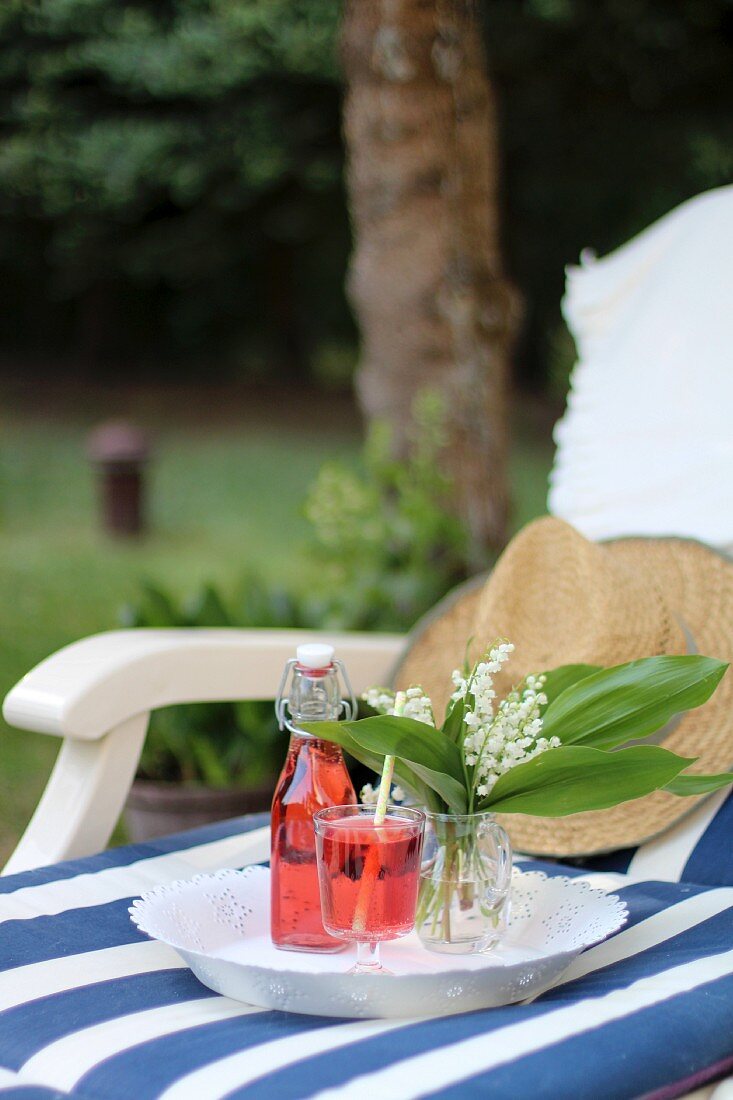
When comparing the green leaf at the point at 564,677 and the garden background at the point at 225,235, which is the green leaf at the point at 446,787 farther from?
the garden background at the point at 225,235

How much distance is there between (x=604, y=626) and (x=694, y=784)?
472 millimetres

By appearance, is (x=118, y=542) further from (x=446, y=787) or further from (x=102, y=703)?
(x=446, y=787)

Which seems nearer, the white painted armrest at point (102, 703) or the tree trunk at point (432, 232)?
the white painted armrest at point (102, 703)

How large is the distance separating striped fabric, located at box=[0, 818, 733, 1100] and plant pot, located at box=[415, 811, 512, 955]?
0.31 ft

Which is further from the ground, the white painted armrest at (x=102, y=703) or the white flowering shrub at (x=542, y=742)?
the white flowering shrub at (x=542, y=742)

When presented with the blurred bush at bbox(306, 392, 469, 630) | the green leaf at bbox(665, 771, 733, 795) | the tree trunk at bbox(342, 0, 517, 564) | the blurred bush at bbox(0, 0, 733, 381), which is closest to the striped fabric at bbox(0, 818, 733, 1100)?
the green leaf at bbox(665, 771, 733, 795)

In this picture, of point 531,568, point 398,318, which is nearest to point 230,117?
point 398,318

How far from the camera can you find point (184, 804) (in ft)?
7.86

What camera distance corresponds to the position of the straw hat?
5.30 feet

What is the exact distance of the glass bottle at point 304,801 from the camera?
1205 mm

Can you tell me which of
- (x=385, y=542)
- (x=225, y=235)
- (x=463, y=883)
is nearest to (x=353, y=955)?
(x=463, y=883)

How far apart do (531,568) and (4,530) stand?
4776 millimetres

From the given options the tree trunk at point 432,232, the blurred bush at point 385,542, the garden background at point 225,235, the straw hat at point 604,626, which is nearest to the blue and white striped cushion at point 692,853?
the straw hat at point 604,626

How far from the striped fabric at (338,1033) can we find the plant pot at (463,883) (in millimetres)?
95
